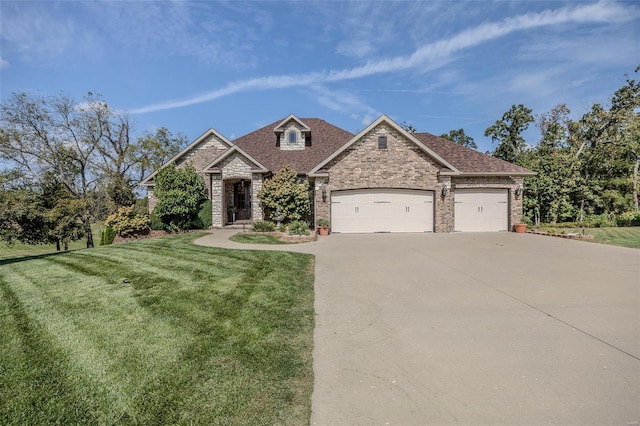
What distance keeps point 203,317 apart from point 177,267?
11.8 feet

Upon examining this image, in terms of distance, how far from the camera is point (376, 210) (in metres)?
16.1

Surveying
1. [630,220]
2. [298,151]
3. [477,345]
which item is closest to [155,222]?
[298,151]

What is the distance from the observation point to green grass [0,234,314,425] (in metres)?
2.62

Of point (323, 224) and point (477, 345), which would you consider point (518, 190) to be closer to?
point (323, 224)

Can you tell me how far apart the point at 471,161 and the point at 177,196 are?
1700 centimetres

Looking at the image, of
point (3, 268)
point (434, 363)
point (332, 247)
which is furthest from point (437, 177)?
Answer: point (3, 268)

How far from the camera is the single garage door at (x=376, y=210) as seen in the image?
16.1 metres

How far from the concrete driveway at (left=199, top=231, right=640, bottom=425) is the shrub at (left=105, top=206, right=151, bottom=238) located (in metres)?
13.9

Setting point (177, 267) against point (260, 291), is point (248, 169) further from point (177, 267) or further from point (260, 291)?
point (260, 291)

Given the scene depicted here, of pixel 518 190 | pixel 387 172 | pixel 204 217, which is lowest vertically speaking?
pixel 204 217

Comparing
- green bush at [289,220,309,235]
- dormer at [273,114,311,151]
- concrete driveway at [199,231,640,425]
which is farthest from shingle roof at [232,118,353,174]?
concrete driveway at [199,231,640,425]

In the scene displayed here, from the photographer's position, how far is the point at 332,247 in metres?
11.3

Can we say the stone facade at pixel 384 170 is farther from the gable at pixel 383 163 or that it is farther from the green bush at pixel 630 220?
the green bush at pixel 630 220

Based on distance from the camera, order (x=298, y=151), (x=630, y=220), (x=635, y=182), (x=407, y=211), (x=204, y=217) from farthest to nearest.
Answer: (x=635, y=182) < (x=298, y=151) < (x=630, y=220) < (x=204, y=217) < (x=407, y=211)
